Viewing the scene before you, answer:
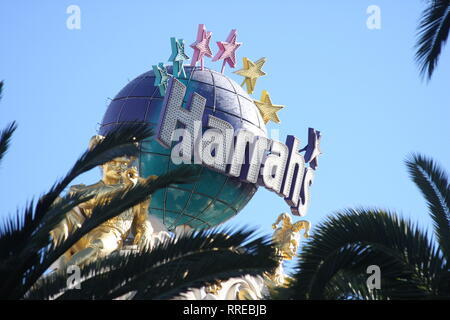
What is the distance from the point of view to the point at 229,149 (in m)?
23.8

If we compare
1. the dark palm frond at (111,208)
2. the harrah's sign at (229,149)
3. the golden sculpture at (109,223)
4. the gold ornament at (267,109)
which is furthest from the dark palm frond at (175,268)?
the gold ornament at (267,109)

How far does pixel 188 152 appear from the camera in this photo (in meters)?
23.2

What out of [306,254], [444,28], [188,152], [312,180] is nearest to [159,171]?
[188,152]

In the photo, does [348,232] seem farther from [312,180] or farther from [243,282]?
[312,180]

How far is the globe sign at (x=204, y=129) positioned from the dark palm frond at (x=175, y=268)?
11254mm

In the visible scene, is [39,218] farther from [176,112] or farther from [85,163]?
[176,112]

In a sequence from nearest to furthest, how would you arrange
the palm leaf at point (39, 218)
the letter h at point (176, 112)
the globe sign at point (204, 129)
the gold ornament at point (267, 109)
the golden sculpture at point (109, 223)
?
the palm leaf at point (39, 218) < the golden sculpture at point (109, 223) < the letter h at point (176, 112) < the globe sign at point (204, 129) < the gold ornament at point (267, 109)

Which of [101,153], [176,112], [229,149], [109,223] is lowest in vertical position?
[101,153]

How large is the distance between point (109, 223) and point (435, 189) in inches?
335

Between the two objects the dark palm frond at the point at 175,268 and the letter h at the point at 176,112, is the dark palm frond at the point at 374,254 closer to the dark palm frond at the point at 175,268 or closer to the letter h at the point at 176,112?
the dark palm frond at the point at 175,268

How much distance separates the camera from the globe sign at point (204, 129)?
2367cm

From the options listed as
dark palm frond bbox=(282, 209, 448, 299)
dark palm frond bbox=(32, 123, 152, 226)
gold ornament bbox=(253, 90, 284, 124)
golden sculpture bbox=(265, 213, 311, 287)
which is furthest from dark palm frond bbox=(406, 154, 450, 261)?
gold ornament bbox=(253, 90, 284, 124)

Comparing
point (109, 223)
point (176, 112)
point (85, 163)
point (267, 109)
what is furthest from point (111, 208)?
point (267, 109)

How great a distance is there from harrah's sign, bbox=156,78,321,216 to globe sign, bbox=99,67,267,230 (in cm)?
28
